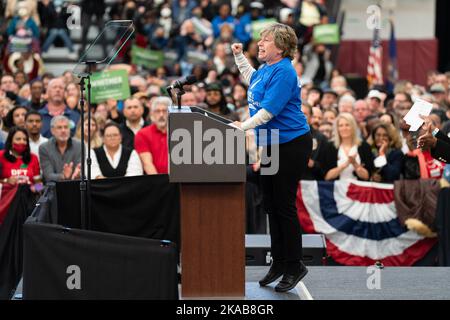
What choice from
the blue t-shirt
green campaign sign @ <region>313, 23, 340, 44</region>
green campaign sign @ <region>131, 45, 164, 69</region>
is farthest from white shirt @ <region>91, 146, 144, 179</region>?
green campaign sign @ <region>313, 23, 340, 44</region>

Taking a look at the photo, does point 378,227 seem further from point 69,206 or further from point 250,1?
point 250,1

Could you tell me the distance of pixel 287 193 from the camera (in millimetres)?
7309

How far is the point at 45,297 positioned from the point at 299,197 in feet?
17.2

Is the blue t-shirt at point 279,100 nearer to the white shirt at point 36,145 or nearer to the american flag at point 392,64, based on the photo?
the white shirt at point 36,145

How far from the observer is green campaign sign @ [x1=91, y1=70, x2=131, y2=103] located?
44.8 ft

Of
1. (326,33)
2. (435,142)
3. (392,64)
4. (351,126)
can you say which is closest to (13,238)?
(351,126)

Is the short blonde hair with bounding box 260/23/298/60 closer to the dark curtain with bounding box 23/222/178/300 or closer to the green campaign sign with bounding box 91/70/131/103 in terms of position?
the dark curtain with bounding box 23/222/178/300

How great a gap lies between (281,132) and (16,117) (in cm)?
580

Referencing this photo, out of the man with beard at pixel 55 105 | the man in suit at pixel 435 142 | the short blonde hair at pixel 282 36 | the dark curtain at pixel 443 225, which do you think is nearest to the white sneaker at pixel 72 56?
the man with beard at pixel 55 105

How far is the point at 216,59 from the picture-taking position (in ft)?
64.9

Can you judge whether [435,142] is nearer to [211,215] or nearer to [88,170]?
[211,215]

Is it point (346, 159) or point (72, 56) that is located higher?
point (72, 56)

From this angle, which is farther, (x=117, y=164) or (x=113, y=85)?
(x=113, y=85)

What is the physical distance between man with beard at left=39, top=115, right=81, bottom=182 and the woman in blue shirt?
4046mm
